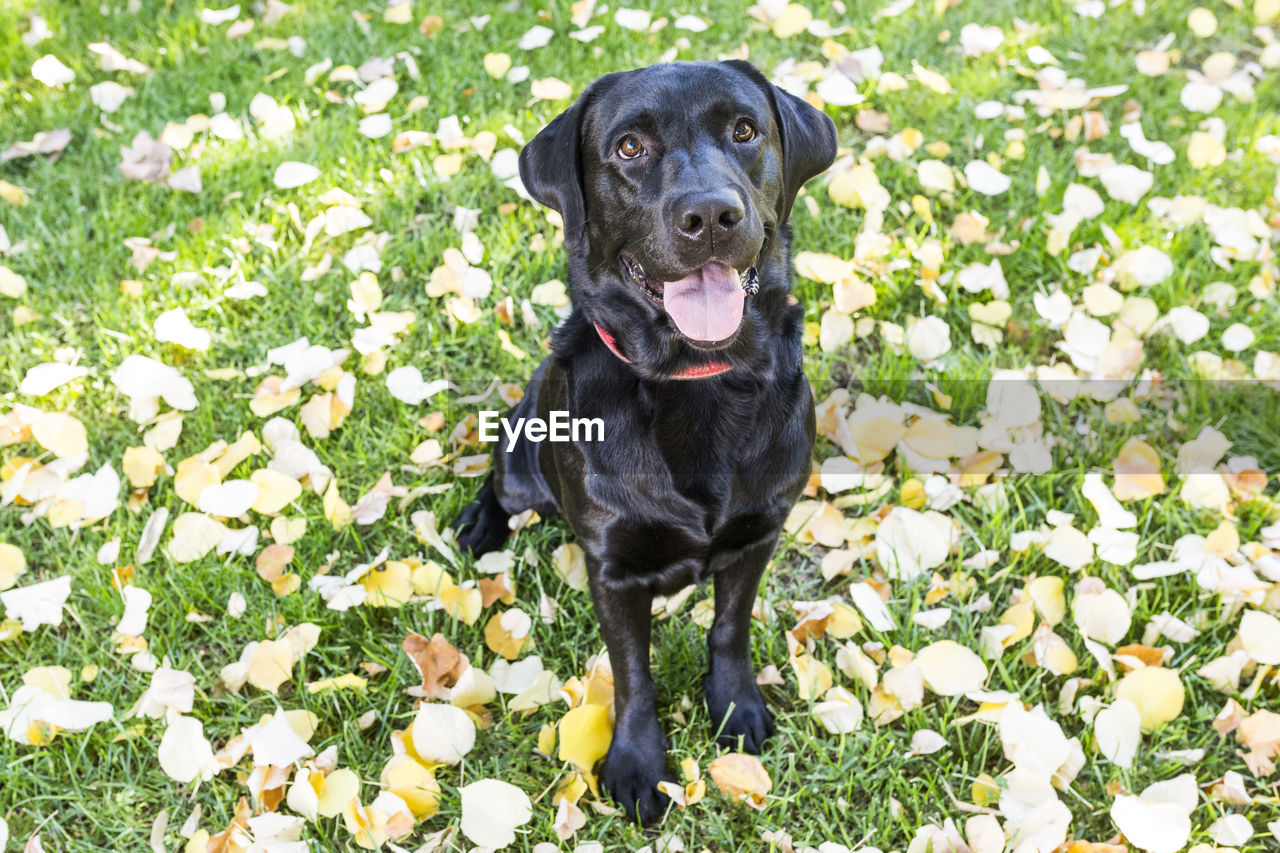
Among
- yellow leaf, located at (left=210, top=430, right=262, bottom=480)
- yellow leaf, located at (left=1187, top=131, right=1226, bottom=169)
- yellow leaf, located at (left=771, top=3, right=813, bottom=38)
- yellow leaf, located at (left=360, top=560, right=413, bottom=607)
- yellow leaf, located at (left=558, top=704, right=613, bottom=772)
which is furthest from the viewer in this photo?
yellow leaf, located at (left=771, top=3, right=813, bottom=38)

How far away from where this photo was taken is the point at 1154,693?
2.28 metres

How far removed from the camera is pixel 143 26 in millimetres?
4820

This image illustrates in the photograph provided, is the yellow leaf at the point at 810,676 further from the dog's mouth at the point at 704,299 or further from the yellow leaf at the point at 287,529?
the yellow leaf at the point at 287,529

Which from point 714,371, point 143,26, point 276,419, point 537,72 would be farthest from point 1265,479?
point 143,26

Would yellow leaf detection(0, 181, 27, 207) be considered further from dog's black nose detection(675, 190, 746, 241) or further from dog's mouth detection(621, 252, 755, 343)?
dog's black nose detection(675, 190, 746, 241)

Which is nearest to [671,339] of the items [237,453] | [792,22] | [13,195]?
[237,453]

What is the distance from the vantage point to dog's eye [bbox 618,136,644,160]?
2057 millimetres

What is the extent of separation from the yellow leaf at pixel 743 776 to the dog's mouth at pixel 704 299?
3.12ft

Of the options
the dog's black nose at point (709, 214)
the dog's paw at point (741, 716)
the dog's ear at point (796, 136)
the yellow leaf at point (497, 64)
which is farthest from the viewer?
the yellow leaf at point (497, 64)

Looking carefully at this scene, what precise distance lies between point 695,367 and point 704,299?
0.52 ft

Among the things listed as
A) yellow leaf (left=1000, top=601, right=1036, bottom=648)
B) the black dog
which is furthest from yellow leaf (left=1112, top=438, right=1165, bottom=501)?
the black dog

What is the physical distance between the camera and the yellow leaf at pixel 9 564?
275 cm

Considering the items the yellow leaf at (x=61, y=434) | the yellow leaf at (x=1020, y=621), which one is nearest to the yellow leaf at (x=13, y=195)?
the yellow leaf at (x=61, y=434)

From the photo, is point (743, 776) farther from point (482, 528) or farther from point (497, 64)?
point (497, 64)
